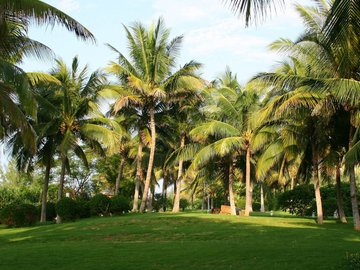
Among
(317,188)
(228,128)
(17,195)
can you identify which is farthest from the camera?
(17,195)

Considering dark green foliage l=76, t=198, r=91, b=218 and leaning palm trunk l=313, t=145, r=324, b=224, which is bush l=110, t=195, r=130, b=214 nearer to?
dark green foliage l=76, t=198, r=91, b=218

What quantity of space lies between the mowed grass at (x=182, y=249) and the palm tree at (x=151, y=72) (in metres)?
11.3

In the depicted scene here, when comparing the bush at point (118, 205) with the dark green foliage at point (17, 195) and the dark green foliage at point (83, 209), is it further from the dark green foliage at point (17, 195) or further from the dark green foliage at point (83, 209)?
the dark green foliage at point (17, 195)

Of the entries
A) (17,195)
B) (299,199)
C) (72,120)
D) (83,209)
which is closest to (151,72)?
(72,120)

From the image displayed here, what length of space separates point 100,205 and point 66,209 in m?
2.12

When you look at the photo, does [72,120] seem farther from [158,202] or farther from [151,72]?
[158,202]

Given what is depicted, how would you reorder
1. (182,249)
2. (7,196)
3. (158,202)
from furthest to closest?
(158,202)
(7,196)
(182,249)

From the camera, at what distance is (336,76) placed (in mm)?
19844

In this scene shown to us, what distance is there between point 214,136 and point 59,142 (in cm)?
1067

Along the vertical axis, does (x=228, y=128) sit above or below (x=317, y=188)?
above

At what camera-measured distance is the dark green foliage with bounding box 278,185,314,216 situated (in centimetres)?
3312

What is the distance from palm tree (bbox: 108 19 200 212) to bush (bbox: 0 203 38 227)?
24.7ft

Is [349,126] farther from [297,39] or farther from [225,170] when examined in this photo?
[225,170]

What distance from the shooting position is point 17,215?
2491 cm
